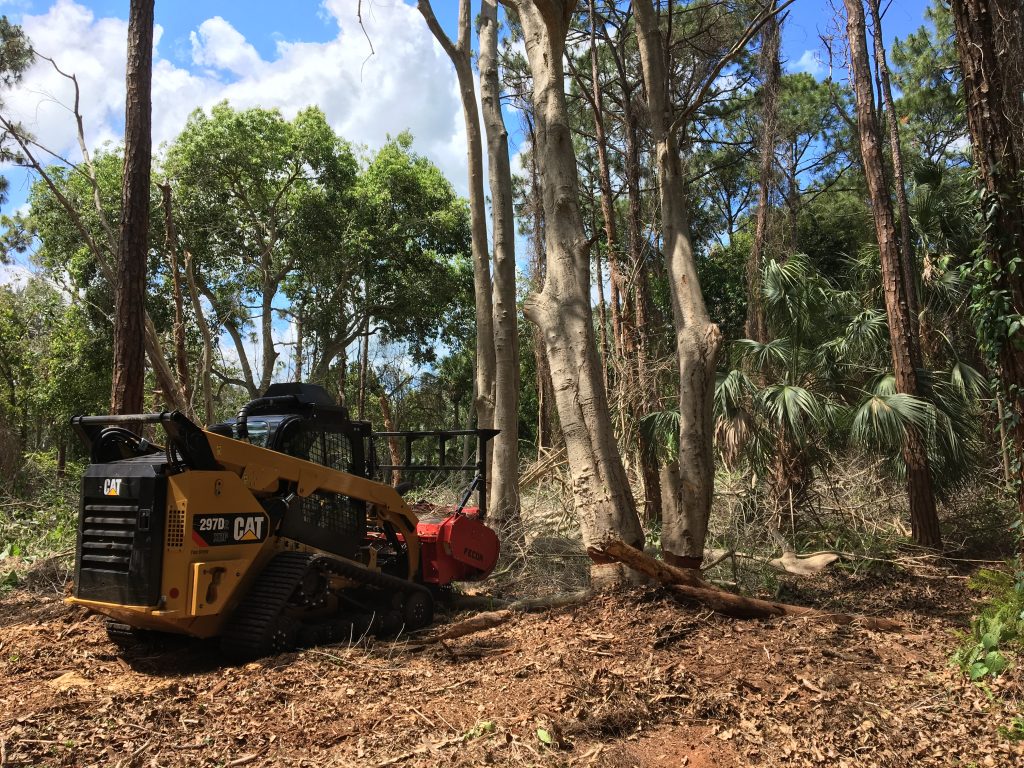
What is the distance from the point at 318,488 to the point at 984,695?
516cm

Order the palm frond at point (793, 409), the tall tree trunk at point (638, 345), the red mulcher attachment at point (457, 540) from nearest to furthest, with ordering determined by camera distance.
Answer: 1. the red mulcher attachment at point (457, 540)
2. the palm frond at point (793, 409)
3. the tall tree trunk at point (638, 345)

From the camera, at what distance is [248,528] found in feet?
20.5

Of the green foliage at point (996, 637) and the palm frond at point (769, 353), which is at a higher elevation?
the palm frond at point (769, 353)

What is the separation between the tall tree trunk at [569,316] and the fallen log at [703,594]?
37cm

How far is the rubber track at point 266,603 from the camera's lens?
5.95 metres

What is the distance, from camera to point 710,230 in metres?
33.8

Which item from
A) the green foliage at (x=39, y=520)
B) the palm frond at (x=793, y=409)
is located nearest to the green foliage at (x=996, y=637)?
the palm frond at (x=793, y=409)

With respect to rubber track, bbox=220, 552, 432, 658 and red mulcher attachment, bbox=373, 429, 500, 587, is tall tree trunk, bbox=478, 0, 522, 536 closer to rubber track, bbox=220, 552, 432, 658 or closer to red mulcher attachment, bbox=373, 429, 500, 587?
red mulcher attachment, bbox=373, 429, 500, 587

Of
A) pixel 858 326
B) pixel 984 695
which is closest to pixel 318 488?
pixel 984 695

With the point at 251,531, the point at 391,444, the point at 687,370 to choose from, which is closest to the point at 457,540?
the point at 251,531

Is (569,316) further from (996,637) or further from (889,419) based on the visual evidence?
(889,419)

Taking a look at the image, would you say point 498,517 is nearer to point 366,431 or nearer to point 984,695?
point 366,431

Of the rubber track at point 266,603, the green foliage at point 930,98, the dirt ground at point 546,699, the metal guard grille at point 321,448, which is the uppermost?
the green foliage at point 930,98

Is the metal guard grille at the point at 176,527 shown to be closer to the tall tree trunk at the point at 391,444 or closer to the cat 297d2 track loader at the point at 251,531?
the cat 297d2 track loader at the point at 251,531
